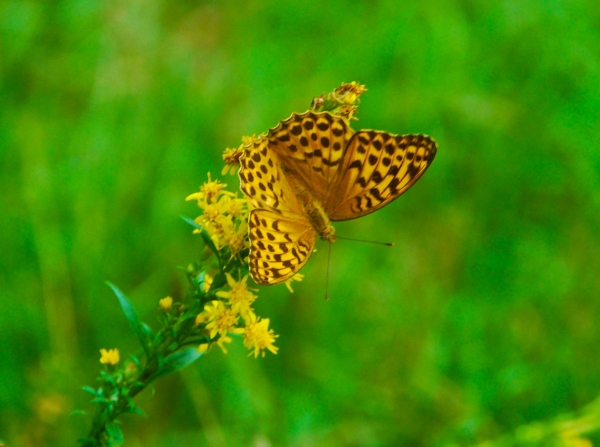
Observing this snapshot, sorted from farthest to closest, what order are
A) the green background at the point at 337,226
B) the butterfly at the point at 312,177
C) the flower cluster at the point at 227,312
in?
the green background at the point at 337,226
the butterfly at the point at 312,177
the flower cluster at the point at 227,312

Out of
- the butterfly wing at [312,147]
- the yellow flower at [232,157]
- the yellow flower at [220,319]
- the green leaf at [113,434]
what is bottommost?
the green leaf at [113,434]

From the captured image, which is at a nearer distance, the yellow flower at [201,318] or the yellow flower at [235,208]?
the yellow flower at [201,318]

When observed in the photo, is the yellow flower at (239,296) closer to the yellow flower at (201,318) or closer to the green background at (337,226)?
the yellow flower at (201,318)

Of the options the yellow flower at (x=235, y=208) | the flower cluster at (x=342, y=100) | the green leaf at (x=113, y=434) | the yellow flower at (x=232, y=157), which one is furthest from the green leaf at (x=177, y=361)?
the flower cluster at (x=342, y=100)

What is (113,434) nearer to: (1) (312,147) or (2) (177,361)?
(2) (177,361)

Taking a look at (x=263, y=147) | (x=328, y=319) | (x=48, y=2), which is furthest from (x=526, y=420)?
(x=48, y=2)

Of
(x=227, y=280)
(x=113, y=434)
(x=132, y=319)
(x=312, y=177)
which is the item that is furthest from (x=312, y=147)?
(x=113, y=434)
